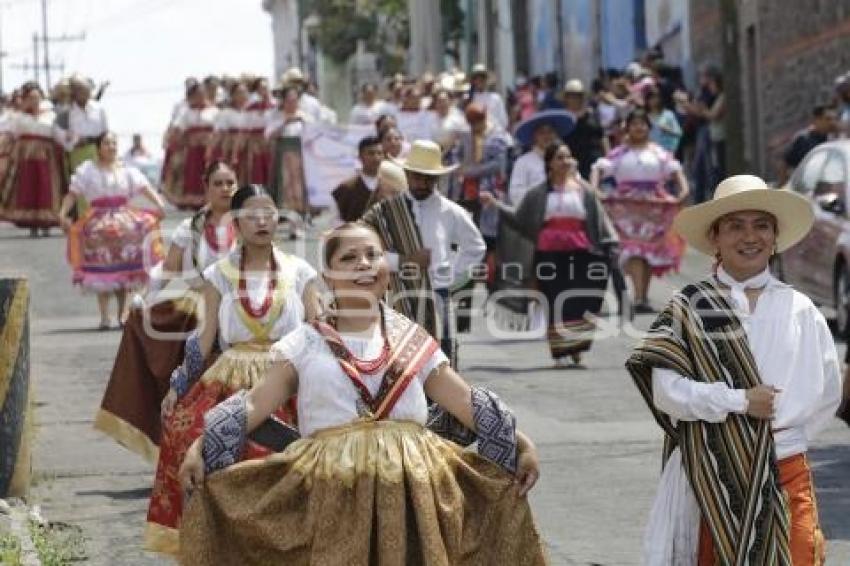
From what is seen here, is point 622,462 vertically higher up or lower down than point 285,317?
lower down

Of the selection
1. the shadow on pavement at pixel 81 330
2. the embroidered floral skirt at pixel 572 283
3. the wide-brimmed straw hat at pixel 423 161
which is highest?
the wide-brimmed straw hat at pixel 423 161

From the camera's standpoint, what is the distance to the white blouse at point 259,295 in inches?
436

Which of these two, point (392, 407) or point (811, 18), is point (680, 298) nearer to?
point (392, 407)

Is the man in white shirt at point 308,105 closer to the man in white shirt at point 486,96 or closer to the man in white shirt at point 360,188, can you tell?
the man in white shirt at point 486,96

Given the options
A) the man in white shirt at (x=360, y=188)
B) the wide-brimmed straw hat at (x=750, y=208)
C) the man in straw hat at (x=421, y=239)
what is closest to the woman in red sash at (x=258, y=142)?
the man in white shirt at (x=360, y=188)

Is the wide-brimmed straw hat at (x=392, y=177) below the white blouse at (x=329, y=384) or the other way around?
the other way around

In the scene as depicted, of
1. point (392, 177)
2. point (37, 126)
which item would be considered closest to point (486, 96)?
point (37, 126)

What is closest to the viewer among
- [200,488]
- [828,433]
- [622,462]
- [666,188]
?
[200,488]

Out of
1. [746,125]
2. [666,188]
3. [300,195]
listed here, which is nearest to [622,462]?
[666,188]

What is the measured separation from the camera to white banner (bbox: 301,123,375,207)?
3244cm

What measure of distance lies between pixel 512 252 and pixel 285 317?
9151mm

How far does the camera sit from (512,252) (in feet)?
66.0

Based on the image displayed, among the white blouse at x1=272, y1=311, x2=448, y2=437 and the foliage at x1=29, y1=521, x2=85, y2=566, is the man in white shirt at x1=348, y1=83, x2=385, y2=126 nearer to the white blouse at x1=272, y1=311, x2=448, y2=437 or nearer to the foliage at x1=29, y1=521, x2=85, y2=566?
the foliage at x1=29, y1=521, x2=85, y2=566

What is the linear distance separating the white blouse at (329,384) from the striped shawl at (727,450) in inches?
27.6
